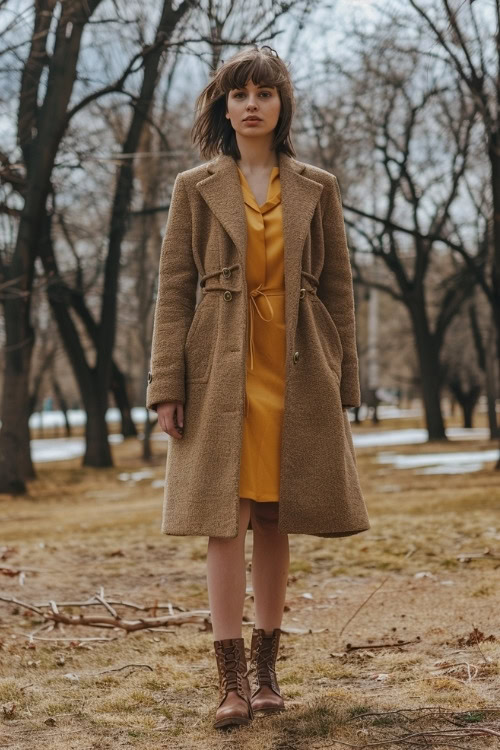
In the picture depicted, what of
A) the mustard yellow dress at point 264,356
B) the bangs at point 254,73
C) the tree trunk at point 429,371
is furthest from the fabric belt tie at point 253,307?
the tree trunk at point 429,371

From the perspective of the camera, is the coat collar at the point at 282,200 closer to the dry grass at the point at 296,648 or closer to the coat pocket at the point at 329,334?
the coat pocket at the point at 329,334

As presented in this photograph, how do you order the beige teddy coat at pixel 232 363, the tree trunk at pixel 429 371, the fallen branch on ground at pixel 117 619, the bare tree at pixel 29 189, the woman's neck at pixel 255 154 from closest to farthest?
the beige teddy coat at pixel 232 363 → the woman's neck at pixel 255 154 → the fallen branch on ground at pixel 117 619 → the bare tree at pixel 29 189 → the tree trunk at pixel 429 371

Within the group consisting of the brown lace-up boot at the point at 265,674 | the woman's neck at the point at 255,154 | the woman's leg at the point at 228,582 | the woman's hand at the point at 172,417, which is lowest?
the brown lace-up boot at the point at 265,674

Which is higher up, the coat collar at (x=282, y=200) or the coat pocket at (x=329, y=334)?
the coat collar at (x=282, y=200)

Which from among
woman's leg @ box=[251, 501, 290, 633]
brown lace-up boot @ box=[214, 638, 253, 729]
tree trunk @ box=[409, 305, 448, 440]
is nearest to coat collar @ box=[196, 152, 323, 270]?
woman's leg @ box=[251, 501, 290, 633]

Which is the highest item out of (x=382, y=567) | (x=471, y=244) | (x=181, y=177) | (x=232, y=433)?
(x=471, y=244)

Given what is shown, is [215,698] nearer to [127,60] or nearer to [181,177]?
[181,177]

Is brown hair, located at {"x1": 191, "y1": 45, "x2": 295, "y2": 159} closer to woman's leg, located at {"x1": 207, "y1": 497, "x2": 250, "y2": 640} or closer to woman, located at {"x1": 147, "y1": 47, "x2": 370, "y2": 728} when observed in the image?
woman, located at {"x1": 147, "y1": 47, "x2": 370, "y2": 728}

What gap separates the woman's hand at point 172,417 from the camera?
3443 millimetres

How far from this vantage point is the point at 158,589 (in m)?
6.09

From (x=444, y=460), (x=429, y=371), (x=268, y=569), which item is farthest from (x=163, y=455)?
(x=268, y=569)

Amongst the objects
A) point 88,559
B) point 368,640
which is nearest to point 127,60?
point 88,559

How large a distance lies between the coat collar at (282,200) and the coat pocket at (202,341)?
195 mm

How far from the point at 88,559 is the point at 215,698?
144 inches
